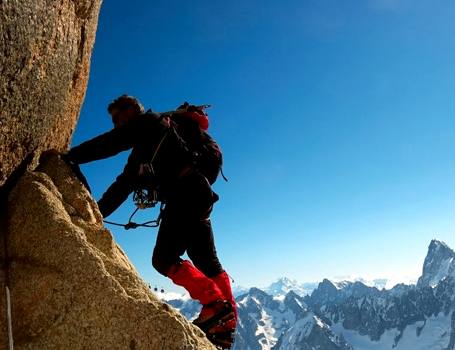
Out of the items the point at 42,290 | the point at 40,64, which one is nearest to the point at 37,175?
the point at 40,64

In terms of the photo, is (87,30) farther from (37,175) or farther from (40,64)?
(37,175)

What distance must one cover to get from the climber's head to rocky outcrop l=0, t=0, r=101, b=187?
2.58ft

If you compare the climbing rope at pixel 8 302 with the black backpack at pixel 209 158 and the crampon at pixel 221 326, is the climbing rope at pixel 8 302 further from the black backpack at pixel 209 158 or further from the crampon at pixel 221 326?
the black backpack at pixel 209 158

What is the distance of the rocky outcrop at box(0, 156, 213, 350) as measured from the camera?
487 cm

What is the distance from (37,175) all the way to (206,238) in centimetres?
263

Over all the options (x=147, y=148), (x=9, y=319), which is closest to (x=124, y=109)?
(x=147, y=148)

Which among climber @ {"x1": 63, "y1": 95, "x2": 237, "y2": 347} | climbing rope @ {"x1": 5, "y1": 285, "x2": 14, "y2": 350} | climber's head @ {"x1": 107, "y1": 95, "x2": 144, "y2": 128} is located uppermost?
climber's head @ {"x1": 107, "y1": 95, "x2": 144, "y2": 128}

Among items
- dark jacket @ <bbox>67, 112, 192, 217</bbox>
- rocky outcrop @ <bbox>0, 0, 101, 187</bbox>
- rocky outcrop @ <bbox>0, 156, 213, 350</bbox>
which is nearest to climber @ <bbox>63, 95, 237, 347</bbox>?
dark jacket @ <bbox>67, 112, 192, 217</bbox>

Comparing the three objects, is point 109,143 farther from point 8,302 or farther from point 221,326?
point 221,326

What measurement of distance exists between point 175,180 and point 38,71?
2.39 m

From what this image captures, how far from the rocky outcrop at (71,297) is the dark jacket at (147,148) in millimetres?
1418

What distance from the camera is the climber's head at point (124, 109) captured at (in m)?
7.66

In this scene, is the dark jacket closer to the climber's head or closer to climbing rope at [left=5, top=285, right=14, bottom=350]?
the climber's head

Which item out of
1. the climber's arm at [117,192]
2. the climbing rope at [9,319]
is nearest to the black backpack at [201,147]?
Result: the climber's arm at [117,192]
